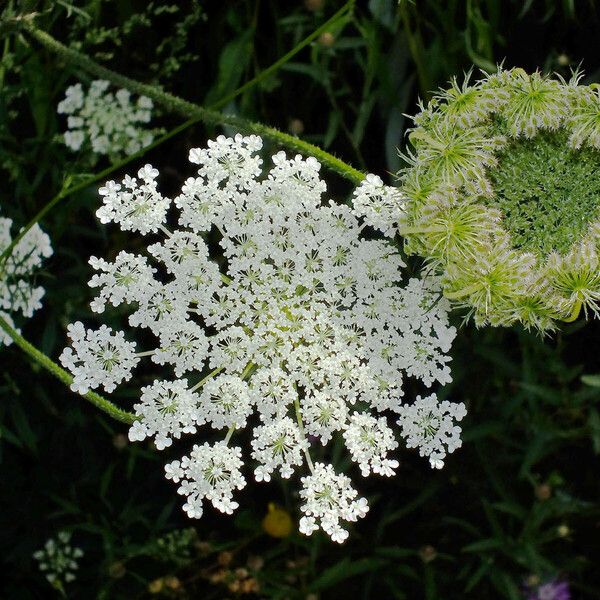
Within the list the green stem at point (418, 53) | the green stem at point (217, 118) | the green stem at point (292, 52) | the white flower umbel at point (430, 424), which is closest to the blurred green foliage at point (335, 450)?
the green stem at point (418, 53)

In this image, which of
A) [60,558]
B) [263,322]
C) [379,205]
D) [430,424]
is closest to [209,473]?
[263,322]

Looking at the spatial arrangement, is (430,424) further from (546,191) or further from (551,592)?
(551,592)

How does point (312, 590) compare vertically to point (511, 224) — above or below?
below

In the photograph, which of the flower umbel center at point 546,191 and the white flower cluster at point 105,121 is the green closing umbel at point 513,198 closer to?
the flower umbel center at point 546,191

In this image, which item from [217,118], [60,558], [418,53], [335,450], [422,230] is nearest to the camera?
[422,230]

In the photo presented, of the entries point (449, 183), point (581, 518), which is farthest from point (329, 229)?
point (581, 518)

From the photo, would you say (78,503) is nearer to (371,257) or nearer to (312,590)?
(312,590)

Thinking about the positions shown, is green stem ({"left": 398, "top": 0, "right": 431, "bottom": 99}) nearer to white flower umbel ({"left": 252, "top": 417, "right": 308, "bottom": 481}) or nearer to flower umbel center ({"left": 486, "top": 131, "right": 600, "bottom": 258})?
flower umbel center ({"left": 486, "top": 131, "right": 600, "bottom": 258})
